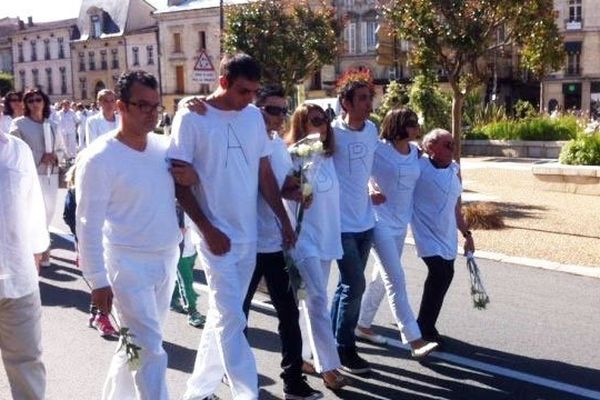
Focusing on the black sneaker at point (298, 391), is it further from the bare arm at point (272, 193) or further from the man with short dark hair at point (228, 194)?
the bare arm at point (272, 193)

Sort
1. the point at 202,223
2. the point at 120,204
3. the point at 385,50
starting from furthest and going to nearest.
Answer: the point at 385,50 → the point at 202,223 → the point at 120,204

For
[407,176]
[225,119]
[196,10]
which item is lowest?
[407,176]

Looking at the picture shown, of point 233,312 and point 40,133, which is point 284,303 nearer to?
point 233,312

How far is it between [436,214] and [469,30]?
286 inches

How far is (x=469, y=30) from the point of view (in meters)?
12.4

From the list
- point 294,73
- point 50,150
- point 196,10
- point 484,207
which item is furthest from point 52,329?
point 196,10

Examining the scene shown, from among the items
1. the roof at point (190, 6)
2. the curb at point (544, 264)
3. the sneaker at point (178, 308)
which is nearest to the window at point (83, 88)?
the roof at point (190, 6)

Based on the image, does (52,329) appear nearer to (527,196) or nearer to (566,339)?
(566,339)

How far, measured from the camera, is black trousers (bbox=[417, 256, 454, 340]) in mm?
5852

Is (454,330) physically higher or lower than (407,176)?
lower

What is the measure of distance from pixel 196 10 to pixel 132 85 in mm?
58752

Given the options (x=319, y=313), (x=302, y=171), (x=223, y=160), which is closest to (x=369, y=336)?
(x=319, y=313)

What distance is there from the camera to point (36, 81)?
75875 mm

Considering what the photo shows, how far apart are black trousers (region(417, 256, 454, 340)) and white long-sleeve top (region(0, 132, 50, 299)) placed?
286 centimetres
